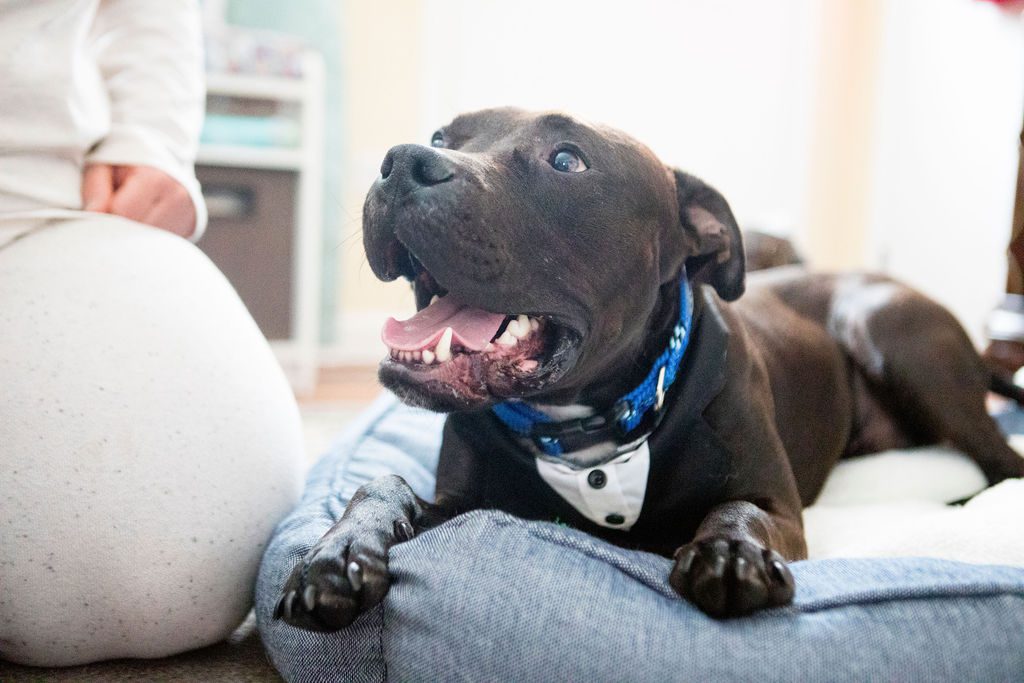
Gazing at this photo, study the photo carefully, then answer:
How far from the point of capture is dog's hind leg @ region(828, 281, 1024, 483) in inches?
86.7

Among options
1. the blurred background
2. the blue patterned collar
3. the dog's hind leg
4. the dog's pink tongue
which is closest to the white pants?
→ the dog's pink tongue

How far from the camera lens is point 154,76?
1733 mm

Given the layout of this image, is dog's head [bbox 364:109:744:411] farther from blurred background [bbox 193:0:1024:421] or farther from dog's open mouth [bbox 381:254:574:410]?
blurred background [bbox 193:0:1024:421]

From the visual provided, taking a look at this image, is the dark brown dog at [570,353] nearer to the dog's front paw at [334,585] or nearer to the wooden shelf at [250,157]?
the dog's front paw at [334,585]

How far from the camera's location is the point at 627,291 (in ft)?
4.74

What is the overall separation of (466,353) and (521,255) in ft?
0.53

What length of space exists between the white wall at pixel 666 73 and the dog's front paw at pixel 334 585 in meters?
4.31

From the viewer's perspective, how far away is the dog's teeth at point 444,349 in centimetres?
130

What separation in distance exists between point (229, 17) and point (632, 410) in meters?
4.35

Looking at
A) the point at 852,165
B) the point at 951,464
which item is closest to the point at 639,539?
the point at 951,464

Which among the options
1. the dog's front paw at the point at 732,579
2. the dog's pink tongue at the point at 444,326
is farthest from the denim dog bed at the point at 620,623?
the dog's pink tongue at the point at 444,326

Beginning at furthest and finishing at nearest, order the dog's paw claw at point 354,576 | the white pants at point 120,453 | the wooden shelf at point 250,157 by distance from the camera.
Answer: the wooden shelf at point 250,157 → the white pants at point 120,453 → the dog's paw claw at point 354,576

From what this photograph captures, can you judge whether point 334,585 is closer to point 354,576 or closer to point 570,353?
point 354,576

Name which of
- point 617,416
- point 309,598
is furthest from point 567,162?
point 309,598
